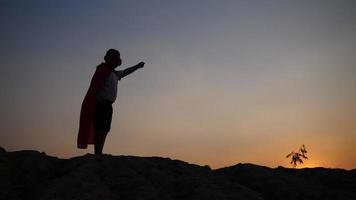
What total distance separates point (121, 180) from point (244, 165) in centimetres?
243

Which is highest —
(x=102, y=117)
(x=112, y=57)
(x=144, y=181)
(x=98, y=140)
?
(x=112, y=57)

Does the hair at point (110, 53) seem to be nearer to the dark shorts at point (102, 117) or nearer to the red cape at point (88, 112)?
the red cape at point (88, 112)

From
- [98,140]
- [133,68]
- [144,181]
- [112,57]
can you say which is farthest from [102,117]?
[144,181]

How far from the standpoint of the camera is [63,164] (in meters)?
7.01

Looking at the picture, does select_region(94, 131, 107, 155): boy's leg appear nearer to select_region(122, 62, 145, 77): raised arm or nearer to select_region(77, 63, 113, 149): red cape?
select_region(77, 63, 113, 149): red cape

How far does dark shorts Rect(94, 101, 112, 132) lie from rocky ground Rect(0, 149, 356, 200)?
1081 millimetres

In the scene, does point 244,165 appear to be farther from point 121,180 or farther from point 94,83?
point 94,83

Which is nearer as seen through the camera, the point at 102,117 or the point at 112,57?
the point at 102,117

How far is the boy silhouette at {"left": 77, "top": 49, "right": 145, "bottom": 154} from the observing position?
8211mm

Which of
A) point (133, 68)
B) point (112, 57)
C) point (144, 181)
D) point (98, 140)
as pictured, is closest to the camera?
point (144, 181)

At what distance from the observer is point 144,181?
633 cm

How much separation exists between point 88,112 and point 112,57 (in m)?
1.09

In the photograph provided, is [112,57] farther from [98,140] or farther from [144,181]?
[144,181]

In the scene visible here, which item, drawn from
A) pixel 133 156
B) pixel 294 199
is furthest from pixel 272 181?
pixel 133 156
